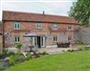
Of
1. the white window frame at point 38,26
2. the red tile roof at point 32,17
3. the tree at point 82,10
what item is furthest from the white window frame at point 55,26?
the tree at point 82,10

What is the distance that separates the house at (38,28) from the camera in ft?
190

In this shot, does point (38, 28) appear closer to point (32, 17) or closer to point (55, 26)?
point (32, 17)

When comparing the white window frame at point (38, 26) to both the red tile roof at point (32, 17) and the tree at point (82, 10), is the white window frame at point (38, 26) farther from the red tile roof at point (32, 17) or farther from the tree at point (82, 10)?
the tree at point (82, 10)

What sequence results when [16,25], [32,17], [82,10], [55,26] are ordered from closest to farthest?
[82,10]
[16,25]
[32,17]
[55,26]

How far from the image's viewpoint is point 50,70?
16.6 m

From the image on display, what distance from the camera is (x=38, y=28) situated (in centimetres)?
6134

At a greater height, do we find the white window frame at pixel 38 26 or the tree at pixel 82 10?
the tree at pixel 82 10

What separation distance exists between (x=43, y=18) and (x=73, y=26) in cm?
894

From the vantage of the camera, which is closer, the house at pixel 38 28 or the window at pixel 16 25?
the house at pixel 38 28

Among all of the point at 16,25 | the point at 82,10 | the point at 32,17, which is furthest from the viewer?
the point at 32,17

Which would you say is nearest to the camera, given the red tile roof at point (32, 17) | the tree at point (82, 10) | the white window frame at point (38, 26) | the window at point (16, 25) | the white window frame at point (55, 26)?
the tree at point (82, 10)

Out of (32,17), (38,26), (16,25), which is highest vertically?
(32,17)

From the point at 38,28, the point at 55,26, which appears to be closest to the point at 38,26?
the point at 38,28

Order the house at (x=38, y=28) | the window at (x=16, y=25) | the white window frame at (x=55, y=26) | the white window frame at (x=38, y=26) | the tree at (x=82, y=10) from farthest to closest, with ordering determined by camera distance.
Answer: the white window frame at (x=55, y=26), the white window frame at (x=38, y=26), the window at (x=16, y=25), the house at (x=38, y=28), the tree at (x=82, y=10)
